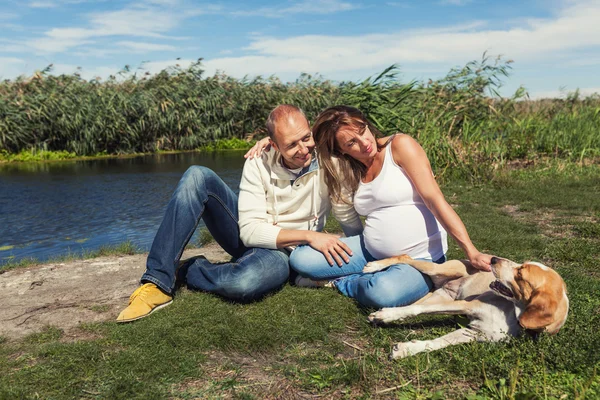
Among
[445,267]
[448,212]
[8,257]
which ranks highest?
[448,212]

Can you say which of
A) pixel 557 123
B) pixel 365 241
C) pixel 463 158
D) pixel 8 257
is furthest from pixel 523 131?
pixel 8 257

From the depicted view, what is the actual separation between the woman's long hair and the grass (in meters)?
0.71

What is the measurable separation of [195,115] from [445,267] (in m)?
13.4

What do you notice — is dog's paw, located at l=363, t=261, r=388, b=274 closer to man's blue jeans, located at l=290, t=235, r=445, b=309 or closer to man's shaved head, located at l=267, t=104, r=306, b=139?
man's blue jeans, located at l=290, t=235, r=445, b=309

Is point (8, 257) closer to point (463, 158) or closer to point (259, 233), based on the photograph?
point (259, 233)

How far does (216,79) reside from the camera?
1691 cm

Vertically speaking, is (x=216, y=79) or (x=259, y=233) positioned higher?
(x=216, y=79)

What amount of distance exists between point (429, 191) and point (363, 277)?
2.26 feet

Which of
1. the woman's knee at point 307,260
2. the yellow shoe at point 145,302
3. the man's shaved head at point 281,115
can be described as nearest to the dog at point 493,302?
the woman's knee at point 307,260

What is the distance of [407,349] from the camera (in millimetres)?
2566

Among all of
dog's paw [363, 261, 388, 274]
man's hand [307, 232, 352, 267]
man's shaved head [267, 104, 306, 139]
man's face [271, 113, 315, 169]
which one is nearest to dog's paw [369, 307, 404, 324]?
dog's paw [363, 261, 388, 274]

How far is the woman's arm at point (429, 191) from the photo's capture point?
2.88 m

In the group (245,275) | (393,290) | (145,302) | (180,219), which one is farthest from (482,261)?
(145,302)

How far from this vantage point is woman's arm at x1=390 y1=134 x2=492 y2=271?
9.45 feet
